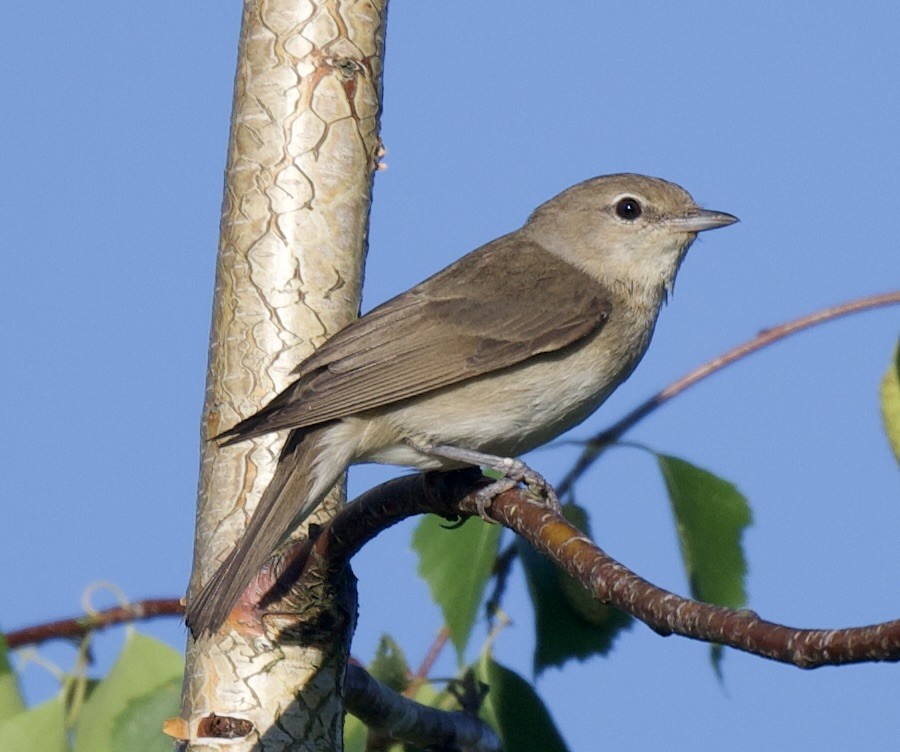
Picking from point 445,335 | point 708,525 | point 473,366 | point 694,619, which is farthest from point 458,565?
point 694,619

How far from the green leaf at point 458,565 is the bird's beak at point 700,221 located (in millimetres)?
1831

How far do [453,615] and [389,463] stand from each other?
0.87 meters

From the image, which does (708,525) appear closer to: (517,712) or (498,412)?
(517,712)

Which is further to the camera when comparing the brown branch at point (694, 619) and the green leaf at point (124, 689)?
the green leaf at point (124, 689)

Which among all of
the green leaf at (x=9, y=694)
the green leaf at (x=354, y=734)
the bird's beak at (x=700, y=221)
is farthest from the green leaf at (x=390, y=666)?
the bird's beak at (x=700, y=221)

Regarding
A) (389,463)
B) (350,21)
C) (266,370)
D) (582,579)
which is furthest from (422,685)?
(350,21)

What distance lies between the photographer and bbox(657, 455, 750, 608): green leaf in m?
3.69

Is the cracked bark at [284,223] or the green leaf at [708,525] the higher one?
the cracked bark at [284,223]

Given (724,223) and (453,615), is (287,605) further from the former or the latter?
(724,223)

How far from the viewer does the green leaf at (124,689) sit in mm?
3637

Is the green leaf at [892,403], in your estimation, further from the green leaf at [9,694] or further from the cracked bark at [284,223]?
the green leaf at [9,694]

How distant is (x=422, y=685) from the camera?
397 centimetres

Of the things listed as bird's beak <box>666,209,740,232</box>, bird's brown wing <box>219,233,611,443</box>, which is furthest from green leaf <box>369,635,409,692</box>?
bird's beak <box>666,209,740,232</box>

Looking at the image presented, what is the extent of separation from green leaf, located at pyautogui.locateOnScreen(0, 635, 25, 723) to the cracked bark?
1.51 feet
